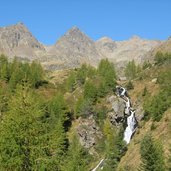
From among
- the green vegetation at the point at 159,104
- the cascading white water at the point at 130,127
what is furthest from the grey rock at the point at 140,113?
the green vegetation at the point at 159,104

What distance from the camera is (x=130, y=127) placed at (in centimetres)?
14012

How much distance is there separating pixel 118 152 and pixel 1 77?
72.0 metres

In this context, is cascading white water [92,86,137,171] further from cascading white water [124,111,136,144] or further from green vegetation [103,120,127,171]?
green vegetation [103,120,127,171]

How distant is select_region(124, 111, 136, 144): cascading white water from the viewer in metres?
136

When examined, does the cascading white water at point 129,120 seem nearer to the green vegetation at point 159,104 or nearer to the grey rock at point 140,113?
the grey rock at point 140,113

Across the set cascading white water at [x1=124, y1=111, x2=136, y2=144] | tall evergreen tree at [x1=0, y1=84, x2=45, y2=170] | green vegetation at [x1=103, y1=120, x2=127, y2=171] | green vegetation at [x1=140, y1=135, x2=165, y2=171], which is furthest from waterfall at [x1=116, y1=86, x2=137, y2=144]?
tall evergreen tree at [x1=0, y1=84, x2=45, y2=170]

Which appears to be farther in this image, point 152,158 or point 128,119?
point 128,119

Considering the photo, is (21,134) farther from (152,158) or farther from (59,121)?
(59,121)

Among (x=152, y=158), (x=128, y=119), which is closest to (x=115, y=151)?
(x=128, y=119)

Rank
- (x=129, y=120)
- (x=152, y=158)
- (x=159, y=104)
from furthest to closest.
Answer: (x=129, y=120) → (x=159, y=104) → (x=152, y=158)

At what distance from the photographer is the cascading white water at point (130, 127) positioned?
13550cm

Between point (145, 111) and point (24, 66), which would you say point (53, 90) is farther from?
point (145, 111)

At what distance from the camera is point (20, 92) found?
26.4m

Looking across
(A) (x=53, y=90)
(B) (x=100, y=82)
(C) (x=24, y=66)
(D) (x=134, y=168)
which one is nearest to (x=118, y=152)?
(D) (x=134, y=168)
